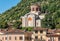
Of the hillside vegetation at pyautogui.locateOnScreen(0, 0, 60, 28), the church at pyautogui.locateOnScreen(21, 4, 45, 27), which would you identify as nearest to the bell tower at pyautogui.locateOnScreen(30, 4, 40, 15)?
the church at pyautogui.locateOnScreen(21, 4, 45, 27)

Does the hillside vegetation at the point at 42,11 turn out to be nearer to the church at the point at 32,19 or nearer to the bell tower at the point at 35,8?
the church at the point at 32,19

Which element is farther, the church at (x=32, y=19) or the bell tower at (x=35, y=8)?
the bell tower at (x=35, y=8)

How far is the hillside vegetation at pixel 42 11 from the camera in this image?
10056 cm

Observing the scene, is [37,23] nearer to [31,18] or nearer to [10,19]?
[31,18]

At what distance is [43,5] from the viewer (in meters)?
122

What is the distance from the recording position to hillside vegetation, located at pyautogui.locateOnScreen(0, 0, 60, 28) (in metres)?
101

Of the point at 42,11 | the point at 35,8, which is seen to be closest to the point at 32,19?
the point at 35,8

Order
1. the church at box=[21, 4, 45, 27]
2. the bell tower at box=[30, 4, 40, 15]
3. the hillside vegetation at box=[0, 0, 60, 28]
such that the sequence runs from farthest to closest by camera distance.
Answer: the bell tower at box=[30, 4, 40, 15]
the church at box=[21, 4, 45, 27]
the hillside vegetation at box=[0, 0, 60, 28]

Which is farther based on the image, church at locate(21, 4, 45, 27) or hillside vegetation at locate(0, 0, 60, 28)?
church at locate(21, 4, 45, 27)

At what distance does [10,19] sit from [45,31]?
5192 cm

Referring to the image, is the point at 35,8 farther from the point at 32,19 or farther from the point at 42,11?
the point at 42,11

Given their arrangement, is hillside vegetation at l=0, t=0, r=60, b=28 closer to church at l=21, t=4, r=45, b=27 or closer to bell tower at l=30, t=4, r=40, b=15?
church at l=21, t=4, r=45, b=27

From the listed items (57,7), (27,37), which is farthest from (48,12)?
(27,37)

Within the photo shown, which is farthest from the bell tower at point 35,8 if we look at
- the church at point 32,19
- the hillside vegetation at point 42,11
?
the hillside vegetation at point 42,11
